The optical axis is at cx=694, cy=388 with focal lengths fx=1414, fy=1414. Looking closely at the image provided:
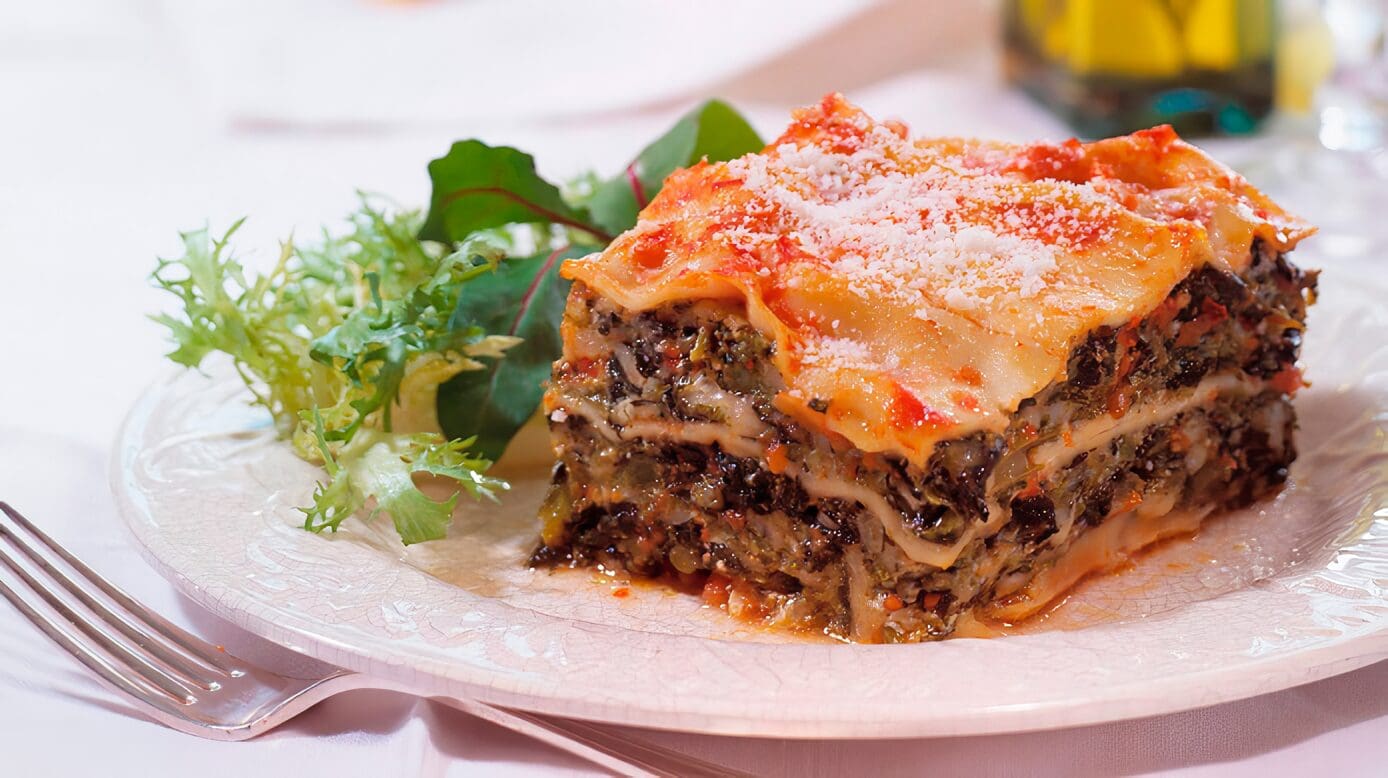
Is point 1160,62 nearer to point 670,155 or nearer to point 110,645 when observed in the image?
point 670,155

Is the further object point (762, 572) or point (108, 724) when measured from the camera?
point (762, 572)

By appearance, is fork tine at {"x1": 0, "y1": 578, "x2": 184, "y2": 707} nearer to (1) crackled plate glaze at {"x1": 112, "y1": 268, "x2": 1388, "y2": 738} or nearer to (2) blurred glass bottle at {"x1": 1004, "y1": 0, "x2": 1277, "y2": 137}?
(1) crackled plate glaze at {"x1": 112, "y1": 268, "x2": 1388, "y2": 738}

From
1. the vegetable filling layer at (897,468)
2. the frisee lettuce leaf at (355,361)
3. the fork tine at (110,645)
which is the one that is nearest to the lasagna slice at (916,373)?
the vegetable filling layer at (897,468)

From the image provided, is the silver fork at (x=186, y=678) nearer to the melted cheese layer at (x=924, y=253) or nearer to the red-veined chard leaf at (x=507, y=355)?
the melted cheese layer at (x=924, y=253)

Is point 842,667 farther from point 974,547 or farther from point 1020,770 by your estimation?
point 974,547

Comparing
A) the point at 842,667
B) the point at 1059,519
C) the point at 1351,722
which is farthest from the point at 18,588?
the point at 1351,722

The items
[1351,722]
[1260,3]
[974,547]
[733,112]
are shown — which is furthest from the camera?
[1260,3]

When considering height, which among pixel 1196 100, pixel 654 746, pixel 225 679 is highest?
pixel 225 679

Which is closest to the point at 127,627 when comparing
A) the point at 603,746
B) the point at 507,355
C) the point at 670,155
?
the point at 603,746
